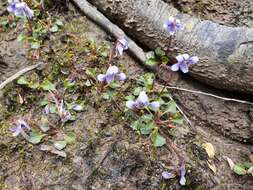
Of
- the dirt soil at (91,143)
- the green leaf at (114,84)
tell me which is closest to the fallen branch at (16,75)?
the dirt soil at (91,143)

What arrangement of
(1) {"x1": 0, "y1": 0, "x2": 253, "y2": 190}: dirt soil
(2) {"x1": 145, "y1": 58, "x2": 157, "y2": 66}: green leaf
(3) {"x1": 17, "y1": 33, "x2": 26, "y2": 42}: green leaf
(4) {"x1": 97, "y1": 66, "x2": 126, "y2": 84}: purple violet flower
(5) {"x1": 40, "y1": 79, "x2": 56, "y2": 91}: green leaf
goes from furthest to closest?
(3) {"x1": 17, "y1": 33, "x2": 26, "y2": 42}: green leaf
(2) {"x1": 145, "y1": 58, "x2": 157, "y2": 66}: green leaf
(5) {"x1": 40, "y1": 79, "x2": 56, "y2": 91}: green leaf
(4) {"x1": 97, "y1": 66, "x2": 126, "y2": 84}: purple violet flower
(1) {"x1": 0, "y1": 0, "x2": 253, "y2": 190}: dirt soil

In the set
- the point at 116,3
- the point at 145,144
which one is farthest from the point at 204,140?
the point at 116,3

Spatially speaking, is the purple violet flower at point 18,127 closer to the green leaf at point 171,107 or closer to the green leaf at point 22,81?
the green leaf at point 22,81

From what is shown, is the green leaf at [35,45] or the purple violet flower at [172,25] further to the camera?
the green leaf at [35,45]

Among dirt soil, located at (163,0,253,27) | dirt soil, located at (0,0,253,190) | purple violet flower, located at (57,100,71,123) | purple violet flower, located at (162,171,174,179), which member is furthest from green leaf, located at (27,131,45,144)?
dirt soil, located at (163,0,253,27)

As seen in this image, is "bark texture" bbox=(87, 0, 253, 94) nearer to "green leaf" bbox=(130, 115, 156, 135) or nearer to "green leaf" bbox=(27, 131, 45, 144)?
"green leaf" bbox=(130, 115, 156, 135)

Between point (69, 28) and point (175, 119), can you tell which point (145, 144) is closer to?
point (175, 119)
